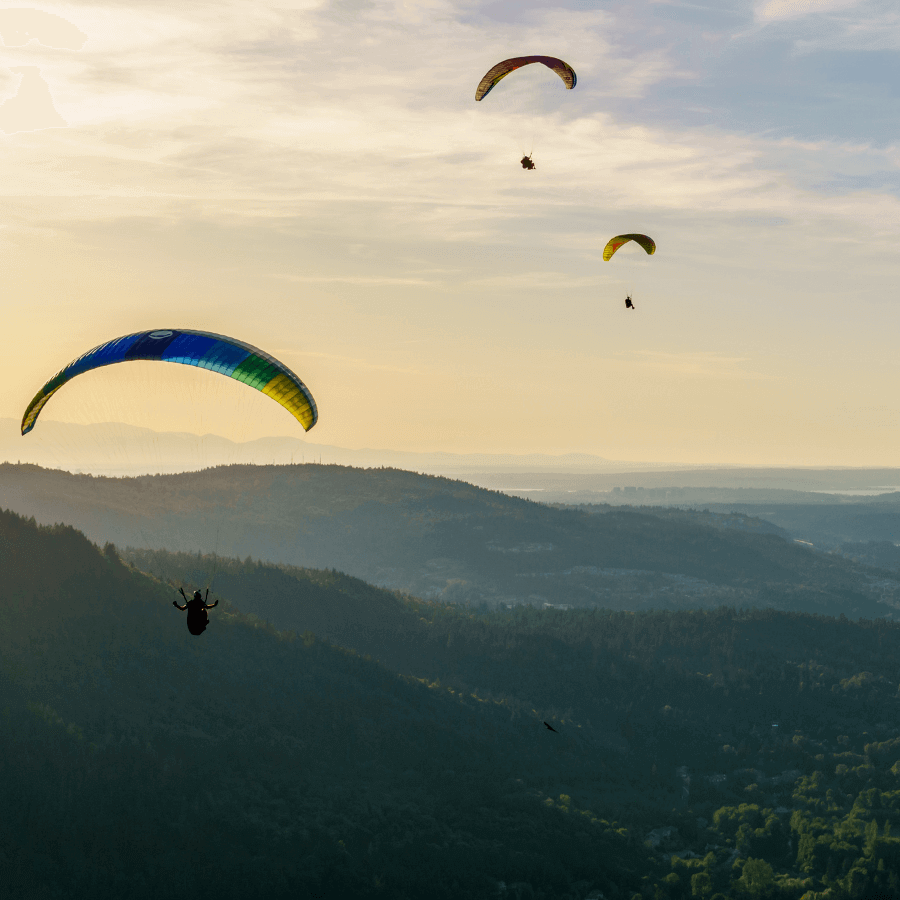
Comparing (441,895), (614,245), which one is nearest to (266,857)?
(441,895)

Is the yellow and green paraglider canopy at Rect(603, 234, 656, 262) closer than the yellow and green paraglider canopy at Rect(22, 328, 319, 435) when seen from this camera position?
No

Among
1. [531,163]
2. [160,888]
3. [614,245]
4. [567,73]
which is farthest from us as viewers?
[160,888]

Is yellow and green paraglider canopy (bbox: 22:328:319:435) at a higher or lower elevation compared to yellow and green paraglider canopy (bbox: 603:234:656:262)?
lower

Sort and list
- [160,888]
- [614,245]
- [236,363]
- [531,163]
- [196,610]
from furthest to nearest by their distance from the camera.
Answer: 1. [160,888]
2. [614,245]
3. [531,163]
4. [236,363]
5. [196,610]

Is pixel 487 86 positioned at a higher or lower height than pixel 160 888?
higher

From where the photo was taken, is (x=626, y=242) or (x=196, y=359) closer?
(x=196, y=359)

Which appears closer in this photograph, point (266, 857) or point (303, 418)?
point (303, 418)

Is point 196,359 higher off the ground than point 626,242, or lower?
lower

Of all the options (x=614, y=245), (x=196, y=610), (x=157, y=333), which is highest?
(x=614, y=245)

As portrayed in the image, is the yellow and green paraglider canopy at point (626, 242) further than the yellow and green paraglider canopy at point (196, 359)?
Yes

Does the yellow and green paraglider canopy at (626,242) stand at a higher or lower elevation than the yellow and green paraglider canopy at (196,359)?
higher

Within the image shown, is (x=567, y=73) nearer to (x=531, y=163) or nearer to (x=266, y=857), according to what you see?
(x=531, y=163)
